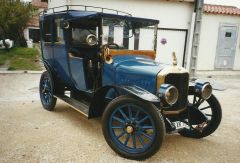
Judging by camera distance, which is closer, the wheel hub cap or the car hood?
the wheel hub cap

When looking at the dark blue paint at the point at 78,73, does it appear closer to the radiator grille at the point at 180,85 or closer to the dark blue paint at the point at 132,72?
the dark blue paint at the point at 132,72

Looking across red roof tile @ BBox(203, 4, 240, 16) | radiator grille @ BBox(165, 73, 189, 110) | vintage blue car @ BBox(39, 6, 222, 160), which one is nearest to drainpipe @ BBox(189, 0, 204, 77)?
red roof tile @ BBox(203, 4, 240, 16)

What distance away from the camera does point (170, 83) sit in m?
4.18

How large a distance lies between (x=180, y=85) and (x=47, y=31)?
10.9 ft

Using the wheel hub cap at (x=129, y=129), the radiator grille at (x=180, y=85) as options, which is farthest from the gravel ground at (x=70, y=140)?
the radiator grille at (x=180, y=85)

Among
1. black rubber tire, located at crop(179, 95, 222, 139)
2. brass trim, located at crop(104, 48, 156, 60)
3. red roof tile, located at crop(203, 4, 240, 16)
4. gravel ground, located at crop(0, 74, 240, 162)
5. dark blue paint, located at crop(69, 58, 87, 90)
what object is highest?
red roof tile, located at crop(203, 4, 240, 16)

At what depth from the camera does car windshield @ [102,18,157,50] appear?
4.67 meters

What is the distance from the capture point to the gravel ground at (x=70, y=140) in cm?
396

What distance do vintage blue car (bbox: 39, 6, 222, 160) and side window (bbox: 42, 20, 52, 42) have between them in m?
0.02

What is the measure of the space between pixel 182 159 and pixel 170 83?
113 centimetres

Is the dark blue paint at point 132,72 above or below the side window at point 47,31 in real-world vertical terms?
below

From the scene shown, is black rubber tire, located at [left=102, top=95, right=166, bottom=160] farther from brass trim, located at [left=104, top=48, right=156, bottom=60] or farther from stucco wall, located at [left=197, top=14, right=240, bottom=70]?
stucco wall, located at [left=197, top=14, right=240, bottom=70]

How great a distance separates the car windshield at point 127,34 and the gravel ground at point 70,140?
5.41 feet

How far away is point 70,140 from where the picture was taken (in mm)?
4508
